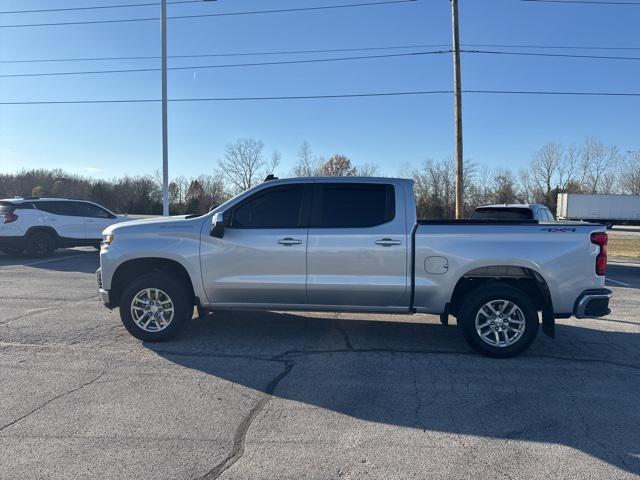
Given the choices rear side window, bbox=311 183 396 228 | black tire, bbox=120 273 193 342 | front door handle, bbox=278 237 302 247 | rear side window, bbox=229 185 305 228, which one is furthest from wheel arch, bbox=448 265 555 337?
black tire, bbox=120 273 193 342

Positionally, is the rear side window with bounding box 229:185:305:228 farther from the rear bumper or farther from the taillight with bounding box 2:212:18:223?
the taillight with bounding box 2:212:18:223

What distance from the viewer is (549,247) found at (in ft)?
17.4

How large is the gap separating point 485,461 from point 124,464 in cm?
249

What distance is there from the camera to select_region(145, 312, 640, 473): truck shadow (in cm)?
384

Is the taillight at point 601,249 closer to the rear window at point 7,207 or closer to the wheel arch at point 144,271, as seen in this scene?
the wheel arch at point 144,271

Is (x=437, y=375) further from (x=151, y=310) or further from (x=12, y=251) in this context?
(x=12, y=251)

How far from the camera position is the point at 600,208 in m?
52.8

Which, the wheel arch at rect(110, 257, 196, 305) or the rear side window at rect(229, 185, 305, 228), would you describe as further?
the wheel arch at rect(110, 257, 196, 305)

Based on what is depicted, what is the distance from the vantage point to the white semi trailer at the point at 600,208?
5188 cm

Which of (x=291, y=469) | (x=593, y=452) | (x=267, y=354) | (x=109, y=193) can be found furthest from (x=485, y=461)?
(x=109, y=193)

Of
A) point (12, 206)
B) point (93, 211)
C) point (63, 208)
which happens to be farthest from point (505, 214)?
point (12, 206)

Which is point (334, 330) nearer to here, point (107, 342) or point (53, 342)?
point (107, 342)

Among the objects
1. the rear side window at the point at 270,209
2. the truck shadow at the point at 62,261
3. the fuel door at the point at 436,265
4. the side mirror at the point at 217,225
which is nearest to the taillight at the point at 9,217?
the truck shadow at the point at 62,261

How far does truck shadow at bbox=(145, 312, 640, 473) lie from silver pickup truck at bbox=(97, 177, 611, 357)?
484 mm
